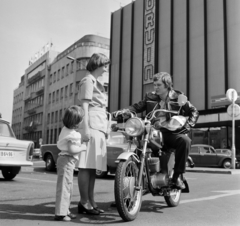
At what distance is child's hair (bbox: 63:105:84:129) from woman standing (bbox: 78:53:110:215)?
14cm

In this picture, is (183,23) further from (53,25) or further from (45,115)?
(45,115)

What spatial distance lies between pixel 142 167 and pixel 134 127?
476mm

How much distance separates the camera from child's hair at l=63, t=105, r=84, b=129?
3.91m

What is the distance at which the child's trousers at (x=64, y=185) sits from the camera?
145 inches

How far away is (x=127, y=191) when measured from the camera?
12.4ft

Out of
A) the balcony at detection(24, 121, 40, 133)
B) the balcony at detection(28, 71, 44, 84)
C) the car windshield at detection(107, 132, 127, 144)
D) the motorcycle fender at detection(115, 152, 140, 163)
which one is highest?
the balcony at detection(28, 71, 44, 84)

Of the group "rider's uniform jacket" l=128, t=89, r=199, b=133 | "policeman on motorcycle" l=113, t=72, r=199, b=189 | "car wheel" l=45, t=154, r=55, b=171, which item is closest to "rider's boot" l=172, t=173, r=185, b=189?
"policeman on motorcycle" l=113, t=72, r=199, b=189

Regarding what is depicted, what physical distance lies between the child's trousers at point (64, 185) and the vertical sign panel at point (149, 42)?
3193cm

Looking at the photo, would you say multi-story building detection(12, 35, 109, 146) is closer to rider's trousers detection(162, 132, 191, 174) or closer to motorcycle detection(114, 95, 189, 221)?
rider's trousers detection(162, 132, 191, 174)

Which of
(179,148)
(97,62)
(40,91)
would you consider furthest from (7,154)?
(40,91)

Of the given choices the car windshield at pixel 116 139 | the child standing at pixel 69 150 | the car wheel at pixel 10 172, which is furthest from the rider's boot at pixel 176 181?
the car windshield at pixel 116 139

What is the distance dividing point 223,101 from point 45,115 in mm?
43757

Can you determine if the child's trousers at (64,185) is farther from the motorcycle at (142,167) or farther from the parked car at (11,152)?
the parked car at (11,152)

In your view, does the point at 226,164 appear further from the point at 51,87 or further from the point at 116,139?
the point at 51,87
